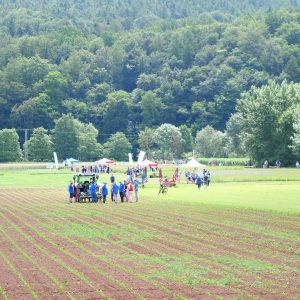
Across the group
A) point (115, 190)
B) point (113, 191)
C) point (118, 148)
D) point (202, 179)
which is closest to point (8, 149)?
point (118, 148)

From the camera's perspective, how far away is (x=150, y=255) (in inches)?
1005

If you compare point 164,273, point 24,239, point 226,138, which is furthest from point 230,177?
point 226,138

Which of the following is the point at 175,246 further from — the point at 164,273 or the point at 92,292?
the point at 92,292

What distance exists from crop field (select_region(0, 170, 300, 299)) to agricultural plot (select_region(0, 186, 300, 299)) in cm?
2

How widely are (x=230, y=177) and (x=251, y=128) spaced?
37.1 meters

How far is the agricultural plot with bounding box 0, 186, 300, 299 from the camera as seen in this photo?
1995 centimetres

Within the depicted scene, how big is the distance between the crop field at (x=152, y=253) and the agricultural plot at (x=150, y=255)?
23mm

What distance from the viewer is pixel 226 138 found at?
7116 inches

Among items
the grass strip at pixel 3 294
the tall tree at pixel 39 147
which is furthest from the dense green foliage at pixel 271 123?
the grass strip at pixel 3 294

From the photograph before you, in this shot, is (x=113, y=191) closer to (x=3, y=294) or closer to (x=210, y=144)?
(x=3, y=294)

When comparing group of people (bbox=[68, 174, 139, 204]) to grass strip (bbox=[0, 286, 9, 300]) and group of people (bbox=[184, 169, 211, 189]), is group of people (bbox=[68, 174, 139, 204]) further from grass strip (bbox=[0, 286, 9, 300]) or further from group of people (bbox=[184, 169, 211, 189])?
grass strip (bbox=[0, 286, 9, 300])

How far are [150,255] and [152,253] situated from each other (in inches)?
16.8

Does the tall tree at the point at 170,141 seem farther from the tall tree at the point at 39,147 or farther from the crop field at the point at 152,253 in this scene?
the crop field at the point at 152,253

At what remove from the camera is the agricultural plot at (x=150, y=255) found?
19952mm
